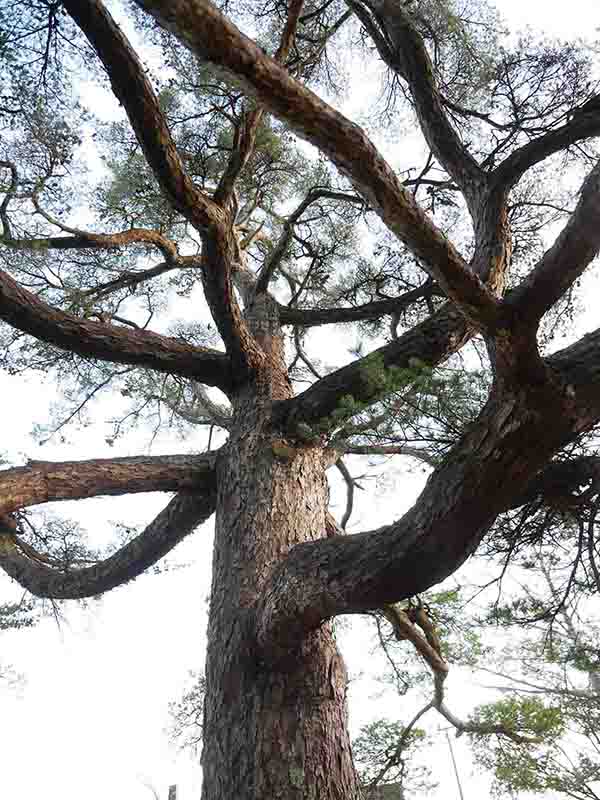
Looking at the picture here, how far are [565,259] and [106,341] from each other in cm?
198

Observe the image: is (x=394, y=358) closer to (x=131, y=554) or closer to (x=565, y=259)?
(x=565, y=259)

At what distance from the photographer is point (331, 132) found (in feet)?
3.96

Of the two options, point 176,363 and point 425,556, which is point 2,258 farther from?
point 425,556

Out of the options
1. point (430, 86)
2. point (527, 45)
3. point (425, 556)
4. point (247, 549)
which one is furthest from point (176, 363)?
point (527, 45)

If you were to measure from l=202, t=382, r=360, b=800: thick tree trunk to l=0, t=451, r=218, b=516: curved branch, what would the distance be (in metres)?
0.23

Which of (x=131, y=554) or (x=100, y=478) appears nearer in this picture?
(x=100, y=478)

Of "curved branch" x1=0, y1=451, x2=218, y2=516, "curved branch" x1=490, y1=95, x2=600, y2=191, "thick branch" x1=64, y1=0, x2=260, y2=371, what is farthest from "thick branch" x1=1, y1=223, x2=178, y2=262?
"curved branch" x1=490, y1=95, x2=600, y2=191

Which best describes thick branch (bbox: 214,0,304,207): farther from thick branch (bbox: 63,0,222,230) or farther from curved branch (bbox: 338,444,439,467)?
curved branch (bbox: 338,444,439,467)

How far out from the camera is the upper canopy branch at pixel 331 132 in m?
1.01

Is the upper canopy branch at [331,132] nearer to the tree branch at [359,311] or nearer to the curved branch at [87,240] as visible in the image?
the tree branch at [359,311]

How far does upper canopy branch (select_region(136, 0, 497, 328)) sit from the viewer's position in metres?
1.01

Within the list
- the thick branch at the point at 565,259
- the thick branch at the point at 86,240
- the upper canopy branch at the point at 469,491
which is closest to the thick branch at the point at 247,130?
the thick branch at the point at 86,240

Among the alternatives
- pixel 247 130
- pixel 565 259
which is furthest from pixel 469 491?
pixel 247 130

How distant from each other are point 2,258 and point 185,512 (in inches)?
89.2
